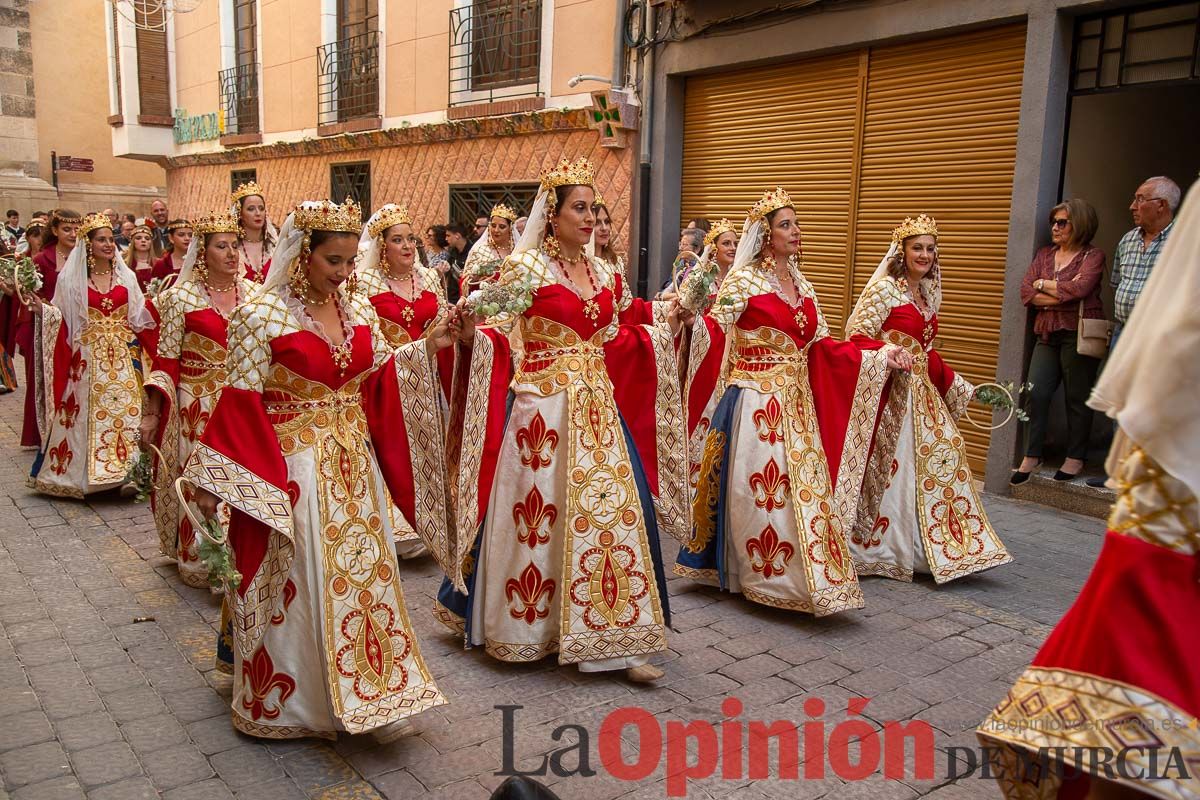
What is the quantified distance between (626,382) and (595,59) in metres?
7.04

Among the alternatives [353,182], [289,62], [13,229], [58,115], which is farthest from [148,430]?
[58,115]

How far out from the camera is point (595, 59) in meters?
10.5

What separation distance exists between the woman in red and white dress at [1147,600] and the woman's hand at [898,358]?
3278mm

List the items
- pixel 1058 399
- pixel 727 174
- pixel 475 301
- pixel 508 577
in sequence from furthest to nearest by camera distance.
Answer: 1. pixel 727 174
2. pixel 1058 399
3. pixel 508 577
4. pixel 475 301

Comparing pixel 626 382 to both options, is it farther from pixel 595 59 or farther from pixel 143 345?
pixel 595 59

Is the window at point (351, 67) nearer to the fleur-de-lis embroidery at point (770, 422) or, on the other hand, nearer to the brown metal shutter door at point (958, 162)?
the brown metal shutter door at point (958, 162)

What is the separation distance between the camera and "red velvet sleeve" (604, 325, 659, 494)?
4.52 metres

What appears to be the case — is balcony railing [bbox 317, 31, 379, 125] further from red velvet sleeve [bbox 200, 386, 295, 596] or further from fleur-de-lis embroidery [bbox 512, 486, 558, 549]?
red velvet sleeve [bbox 200, 386, 295, 596]

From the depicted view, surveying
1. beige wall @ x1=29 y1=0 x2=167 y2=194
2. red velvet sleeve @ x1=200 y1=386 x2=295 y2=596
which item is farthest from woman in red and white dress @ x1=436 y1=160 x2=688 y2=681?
beige wall @ x1=29 y1=0 x2=167 y2=194

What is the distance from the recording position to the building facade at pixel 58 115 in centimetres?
2044

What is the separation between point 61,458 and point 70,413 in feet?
Answer: 1.10

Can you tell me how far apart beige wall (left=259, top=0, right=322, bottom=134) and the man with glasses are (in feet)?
40.9

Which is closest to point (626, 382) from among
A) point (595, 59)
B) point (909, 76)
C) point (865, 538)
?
point (865, 538)

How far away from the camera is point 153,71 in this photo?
66.2ft
